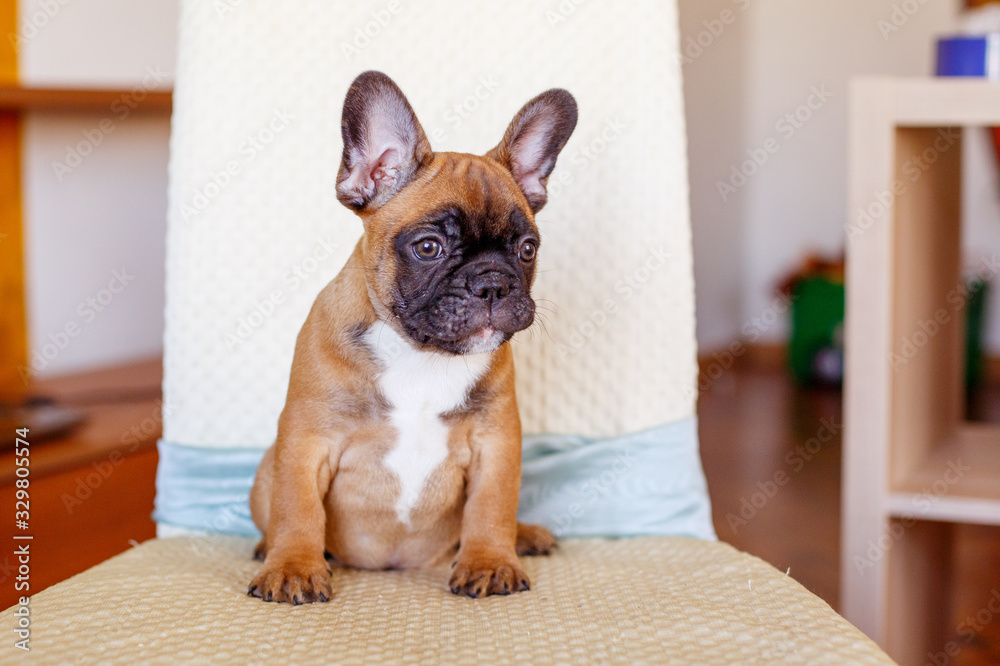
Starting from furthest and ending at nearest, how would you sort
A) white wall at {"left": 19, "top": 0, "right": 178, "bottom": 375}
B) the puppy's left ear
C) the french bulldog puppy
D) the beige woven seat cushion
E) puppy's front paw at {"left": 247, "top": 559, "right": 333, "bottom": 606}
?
1. white wall at {"left": 19, "top": 0, "right": 178, "bottom": 375}
2. the puppy's left ear
3. the french bulldog puppy
4. puppy's front paw at {"left": 247, "top": 559, "right": 333, "bottom": 606}
5. the beige woven seat cushion

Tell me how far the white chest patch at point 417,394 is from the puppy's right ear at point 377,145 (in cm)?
18

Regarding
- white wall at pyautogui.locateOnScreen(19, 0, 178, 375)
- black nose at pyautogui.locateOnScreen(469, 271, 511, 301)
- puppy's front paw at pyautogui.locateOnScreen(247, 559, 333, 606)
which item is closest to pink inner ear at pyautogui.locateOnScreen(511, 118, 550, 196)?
black nose at pyautogui.locateOnScreen(469, 271, 511, 301)

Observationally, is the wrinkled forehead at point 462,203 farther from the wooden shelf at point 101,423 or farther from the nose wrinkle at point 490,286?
the wooden shelf at point 101,423

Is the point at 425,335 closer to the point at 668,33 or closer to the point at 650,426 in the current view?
the point at 650,426

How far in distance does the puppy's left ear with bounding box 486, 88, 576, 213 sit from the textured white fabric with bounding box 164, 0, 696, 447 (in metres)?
0.17

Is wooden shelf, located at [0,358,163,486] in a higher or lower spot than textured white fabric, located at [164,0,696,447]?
lower

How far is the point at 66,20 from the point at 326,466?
2.06 meters

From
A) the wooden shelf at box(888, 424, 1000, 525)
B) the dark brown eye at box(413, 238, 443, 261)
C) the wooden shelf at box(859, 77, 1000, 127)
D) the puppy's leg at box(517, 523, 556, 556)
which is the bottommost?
the puppy's leg at box(517, 523, 556, 556)

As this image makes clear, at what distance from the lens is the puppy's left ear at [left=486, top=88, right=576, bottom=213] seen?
126 centimetres

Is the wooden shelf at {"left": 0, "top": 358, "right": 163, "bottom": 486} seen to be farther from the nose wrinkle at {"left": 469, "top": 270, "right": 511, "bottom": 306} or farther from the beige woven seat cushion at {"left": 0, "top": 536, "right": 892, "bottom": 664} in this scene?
the nose wrinkle at {"left": 469, "top": 270, "right": 511, "bottom": 306}

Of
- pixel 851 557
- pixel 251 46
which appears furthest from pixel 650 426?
pixel 251 46

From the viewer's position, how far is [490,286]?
3.71 ft

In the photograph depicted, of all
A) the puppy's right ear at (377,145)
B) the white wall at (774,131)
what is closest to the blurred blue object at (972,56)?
the puppy's right ear at (377,145)

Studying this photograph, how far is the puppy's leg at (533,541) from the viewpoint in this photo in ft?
4.37
